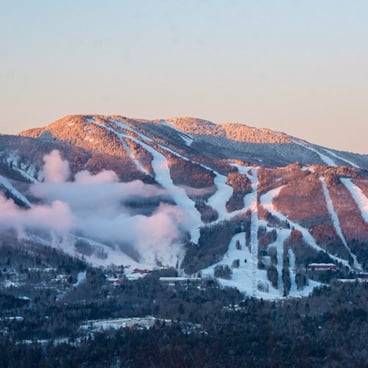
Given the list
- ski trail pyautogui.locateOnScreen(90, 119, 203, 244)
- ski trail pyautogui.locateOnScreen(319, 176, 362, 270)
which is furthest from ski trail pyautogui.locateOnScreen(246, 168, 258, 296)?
ski trail pyautogui.locateOnScreen(319, 176, 362, 270)

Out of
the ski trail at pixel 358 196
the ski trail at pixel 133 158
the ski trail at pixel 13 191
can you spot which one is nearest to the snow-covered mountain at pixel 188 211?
the ski trail at pixel 358 196

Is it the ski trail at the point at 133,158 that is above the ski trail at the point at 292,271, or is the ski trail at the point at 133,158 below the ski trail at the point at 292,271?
above

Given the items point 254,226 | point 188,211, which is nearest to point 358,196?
point 254,226

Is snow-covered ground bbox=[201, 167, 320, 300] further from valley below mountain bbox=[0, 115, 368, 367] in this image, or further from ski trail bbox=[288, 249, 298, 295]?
valley below mountain bbox=[0, 115, 368, 367]

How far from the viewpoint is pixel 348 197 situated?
565ft

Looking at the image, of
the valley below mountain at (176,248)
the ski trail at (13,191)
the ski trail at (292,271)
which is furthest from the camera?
the ski trail at (13,191)

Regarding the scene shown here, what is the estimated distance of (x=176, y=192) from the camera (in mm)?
181250

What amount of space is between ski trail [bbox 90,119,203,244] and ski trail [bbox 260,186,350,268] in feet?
28.2

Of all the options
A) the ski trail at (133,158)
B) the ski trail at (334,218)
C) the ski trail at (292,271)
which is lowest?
the ski trail at (292,271)

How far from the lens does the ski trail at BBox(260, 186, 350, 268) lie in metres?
155

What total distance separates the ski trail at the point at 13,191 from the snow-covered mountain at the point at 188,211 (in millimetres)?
232

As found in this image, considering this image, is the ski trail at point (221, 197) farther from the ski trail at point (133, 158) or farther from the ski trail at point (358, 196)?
the ski trail at point (358, 196)

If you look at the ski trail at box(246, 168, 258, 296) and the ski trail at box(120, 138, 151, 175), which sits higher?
the ski trail at box(120, 138, 151, 175)

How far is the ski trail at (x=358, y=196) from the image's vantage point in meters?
168
